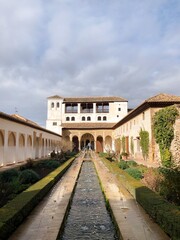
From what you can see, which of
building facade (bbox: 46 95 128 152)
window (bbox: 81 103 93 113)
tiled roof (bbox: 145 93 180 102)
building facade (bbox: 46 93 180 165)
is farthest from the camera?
window (bbox: 81 103 93 113)

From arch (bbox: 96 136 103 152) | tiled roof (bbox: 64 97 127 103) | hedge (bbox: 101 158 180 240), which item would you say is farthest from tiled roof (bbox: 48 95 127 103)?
hedge (bbox: 101 158 180 240)

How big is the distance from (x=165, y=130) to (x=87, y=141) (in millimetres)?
39019

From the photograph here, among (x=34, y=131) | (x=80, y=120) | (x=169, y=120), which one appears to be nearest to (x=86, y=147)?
(x=80, y=120)

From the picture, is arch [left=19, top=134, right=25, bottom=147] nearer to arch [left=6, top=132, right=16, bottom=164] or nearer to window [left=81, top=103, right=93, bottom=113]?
arch [left=6, top=132, right=16, bottom=164]

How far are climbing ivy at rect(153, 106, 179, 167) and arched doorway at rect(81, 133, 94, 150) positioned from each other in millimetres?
37124

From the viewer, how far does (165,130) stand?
16.0m

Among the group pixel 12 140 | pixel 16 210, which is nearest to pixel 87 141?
pixel 12 140

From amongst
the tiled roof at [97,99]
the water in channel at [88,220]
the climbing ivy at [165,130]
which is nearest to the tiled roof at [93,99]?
the tiled roof at [97,99]

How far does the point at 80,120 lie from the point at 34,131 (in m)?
25.7

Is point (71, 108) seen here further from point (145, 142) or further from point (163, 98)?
point (163, 98)

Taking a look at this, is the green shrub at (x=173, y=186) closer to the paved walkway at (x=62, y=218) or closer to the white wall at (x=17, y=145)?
the paved walkway at (x=62, y=218)

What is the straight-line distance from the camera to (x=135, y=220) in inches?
229

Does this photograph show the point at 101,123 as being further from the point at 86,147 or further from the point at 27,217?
the point at 27,217

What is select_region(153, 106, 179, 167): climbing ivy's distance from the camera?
15516 millimetres
